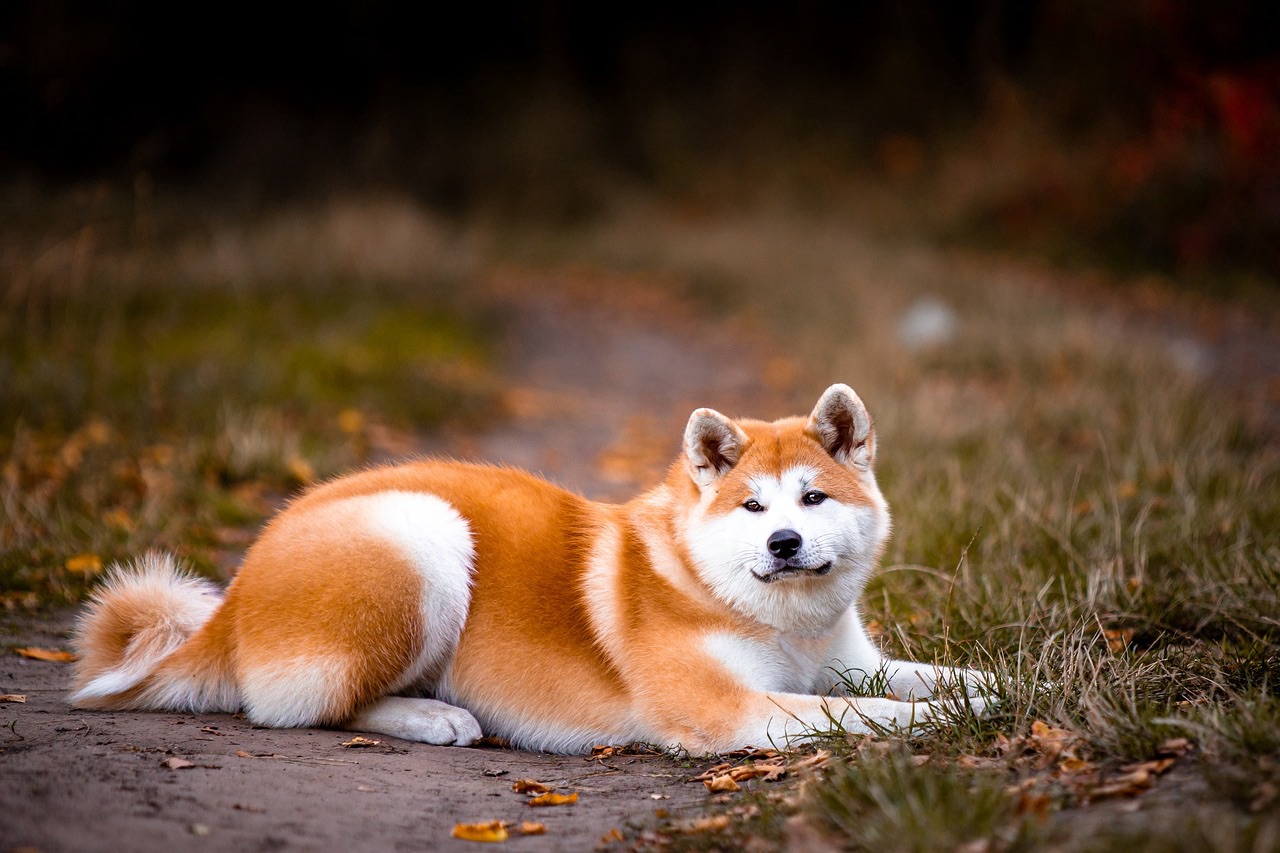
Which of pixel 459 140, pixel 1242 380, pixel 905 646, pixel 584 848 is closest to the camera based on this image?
pixel 584 848

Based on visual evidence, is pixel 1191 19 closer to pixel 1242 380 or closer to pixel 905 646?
pixel 1242 380

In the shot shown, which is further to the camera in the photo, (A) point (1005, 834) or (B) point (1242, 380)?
(B) point (1242, 380)

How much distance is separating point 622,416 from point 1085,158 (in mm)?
10537

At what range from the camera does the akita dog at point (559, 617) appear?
3.39 m

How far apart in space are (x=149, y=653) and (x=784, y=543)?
2.28 meters

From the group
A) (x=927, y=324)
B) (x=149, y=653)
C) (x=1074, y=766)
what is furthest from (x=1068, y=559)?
(x=927, y=324)

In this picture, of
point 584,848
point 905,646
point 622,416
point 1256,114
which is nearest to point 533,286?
point 622,416

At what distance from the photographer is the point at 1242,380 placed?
906 cm

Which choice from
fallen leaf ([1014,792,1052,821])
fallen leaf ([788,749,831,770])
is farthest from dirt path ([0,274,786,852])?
fallen leaf ([1014,792,1052,821])

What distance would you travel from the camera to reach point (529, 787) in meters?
3.12

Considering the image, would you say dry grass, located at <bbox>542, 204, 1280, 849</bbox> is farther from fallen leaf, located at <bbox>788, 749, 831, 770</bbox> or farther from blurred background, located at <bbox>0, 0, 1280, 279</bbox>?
blurred background, located at <bbox>0, 0, 1280, 279</bbox>

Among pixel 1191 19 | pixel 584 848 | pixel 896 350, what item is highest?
pixel 1191 19

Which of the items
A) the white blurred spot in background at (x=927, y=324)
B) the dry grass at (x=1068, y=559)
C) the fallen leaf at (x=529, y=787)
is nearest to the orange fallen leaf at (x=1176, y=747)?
the dry grass at (x=1068, y=559)

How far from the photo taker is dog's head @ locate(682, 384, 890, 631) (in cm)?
332
